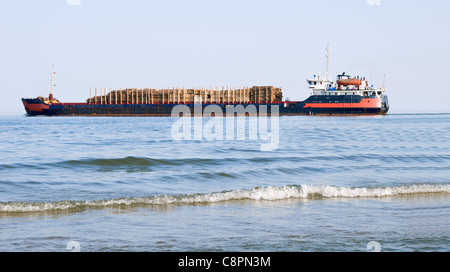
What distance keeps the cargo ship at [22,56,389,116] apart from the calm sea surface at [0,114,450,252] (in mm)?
62901

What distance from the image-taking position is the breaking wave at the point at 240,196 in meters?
11.0

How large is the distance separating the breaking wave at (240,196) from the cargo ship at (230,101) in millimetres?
71817

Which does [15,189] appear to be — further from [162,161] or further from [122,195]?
[162,161]

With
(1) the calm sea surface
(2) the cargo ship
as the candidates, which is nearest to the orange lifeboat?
(2) the cargo ship

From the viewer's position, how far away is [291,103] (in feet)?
285

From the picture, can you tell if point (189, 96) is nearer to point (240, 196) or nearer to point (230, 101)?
point (230, 101)

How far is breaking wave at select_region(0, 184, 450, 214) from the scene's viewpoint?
1096cm

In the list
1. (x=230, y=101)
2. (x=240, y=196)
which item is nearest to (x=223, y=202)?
(x=240, y=196)

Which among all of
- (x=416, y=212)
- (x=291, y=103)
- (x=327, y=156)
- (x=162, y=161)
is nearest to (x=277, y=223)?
(x=416, y=212)

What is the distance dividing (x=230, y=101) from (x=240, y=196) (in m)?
87.3

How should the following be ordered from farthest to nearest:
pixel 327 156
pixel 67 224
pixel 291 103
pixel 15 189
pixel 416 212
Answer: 1. pixel 291 103
2. pixel 327 156
3. pixel 15 189
4. pixel 416 212
5. pixel 67 224

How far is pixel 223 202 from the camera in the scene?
12.0 metres

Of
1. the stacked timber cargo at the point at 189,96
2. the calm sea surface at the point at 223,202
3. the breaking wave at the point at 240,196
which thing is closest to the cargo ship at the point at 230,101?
the stacked timber cargo at the point at 189,96
